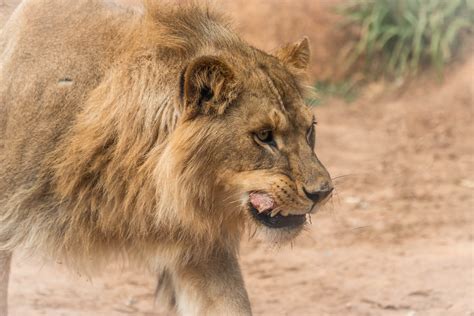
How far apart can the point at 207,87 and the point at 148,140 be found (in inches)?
13.5

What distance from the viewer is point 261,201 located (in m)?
3.90

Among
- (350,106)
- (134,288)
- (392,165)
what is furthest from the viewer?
(350,106)

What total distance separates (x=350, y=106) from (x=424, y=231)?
3.13 metres

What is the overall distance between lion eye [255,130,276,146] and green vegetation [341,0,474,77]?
6.34 metres

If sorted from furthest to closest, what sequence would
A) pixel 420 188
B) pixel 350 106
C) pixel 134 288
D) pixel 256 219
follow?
pixel 350 106
pixel 420 188
pixel 134 288
pixel 256 219

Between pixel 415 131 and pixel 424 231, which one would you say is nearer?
pixel 424 231

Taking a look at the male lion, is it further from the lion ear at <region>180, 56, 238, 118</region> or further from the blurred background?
the blurred background

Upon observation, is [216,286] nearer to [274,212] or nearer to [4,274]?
[274,212]

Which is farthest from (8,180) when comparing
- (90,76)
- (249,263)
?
(249,263)

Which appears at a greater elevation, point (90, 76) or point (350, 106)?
point (350, 106)

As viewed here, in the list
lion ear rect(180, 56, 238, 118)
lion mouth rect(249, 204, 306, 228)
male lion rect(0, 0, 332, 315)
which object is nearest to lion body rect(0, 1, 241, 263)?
male lion rect(0, 0, 332, 315)

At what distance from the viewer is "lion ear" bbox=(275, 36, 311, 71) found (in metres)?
4.46

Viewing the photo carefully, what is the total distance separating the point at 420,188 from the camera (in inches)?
307

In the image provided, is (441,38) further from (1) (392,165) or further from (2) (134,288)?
(2) (134,288)
